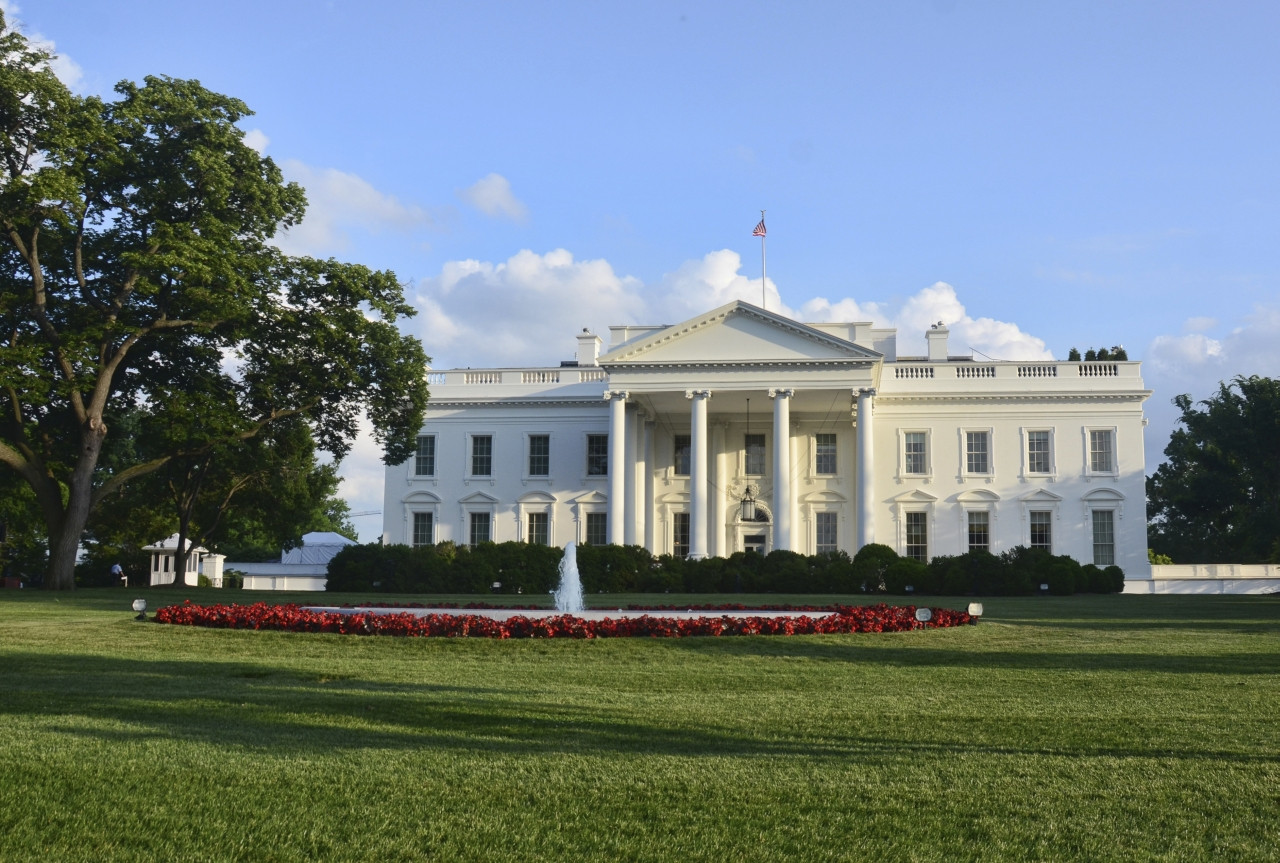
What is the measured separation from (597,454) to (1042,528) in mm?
18475

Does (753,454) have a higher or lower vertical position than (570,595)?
higher

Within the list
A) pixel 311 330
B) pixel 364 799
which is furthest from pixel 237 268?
pixel 364 799

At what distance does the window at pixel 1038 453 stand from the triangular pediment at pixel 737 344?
28.2 feet

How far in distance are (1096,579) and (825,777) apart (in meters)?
33.9

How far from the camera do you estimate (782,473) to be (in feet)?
138

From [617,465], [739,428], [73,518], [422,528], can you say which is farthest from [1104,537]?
[73,518]

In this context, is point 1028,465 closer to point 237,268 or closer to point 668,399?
point 668,399

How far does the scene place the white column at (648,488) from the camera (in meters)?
46.5

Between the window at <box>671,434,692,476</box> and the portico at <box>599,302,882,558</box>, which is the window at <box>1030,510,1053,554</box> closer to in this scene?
the portico at <box>599,302,882,558</box>

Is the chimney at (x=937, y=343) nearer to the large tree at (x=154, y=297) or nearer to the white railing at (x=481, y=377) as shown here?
the white railing at (x=481, y=377)

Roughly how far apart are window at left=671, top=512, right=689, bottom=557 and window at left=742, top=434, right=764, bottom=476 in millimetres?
3273

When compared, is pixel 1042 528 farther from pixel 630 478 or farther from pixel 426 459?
pixel 426 459

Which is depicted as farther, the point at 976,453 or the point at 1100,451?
the point at 976,453

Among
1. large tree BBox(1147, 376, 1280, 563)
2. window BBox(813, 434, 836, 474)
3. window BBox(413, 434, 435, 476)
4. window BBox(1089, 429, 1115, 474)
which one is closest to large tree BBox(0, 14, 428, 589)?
window BBox(413, 434, 435, 476)
